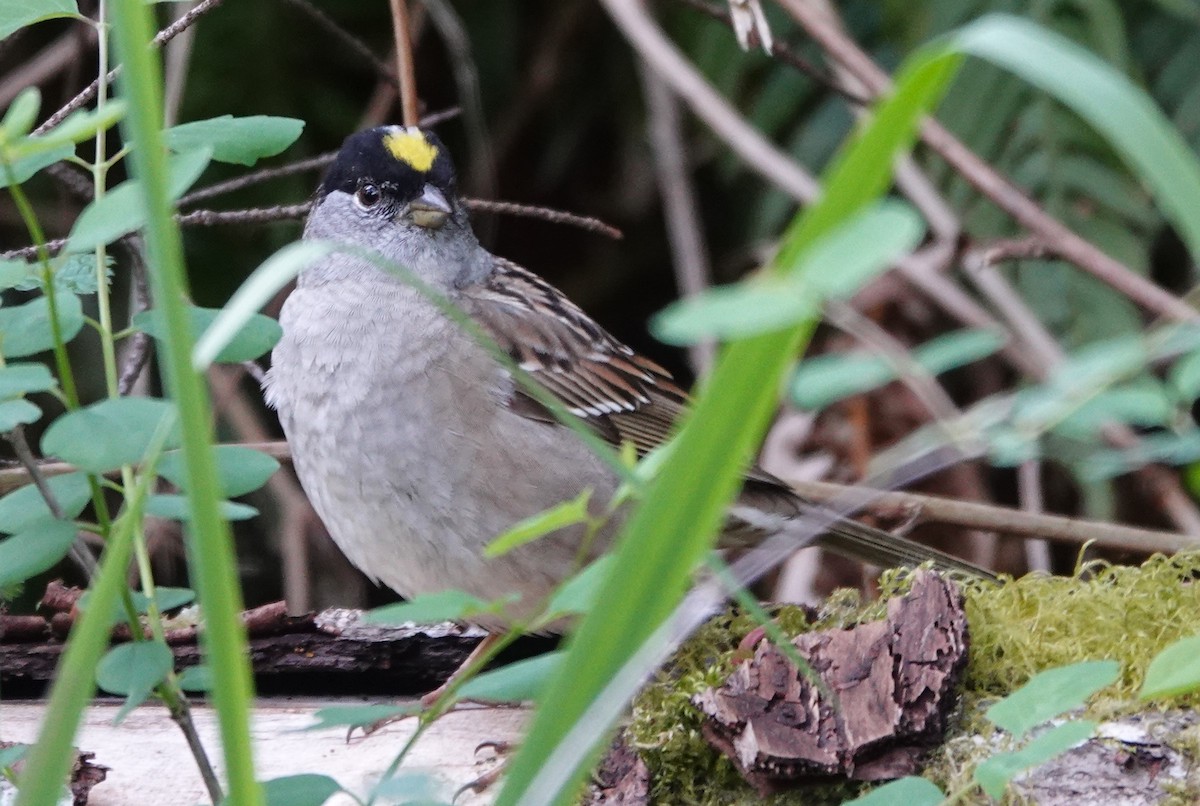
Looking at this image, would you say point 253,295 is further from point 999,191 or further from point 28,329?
point 999,191

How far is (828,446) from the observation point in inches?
120

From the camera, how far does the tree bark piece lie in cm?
129

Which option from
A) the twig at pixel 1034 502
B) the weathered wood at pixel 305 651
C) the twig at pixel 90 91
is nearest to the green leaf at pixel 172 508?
the twig at pixel 90 91

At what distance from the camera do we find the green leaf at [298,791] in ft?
3.29

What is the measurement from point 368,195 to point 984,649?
1235mm

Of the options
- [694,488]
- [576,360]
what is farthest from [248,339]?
[576,360]

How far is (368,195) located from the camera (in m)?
2.24

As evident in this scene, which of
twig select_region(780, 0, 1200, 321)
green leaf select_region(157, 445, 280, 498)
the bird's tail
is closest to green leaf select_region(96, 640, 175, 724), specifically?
green leaf select_region(157, 445, 280, 498)

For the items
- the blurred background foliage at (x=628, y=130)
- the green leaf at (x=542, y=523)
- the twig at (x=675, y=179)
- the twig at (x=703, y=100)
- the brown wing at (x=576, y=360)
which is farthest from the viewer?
the twig at (x=675, y=179)

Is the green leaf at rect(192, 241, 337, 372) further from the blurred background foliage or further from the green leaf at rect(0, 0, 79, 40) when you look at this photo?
the blurred background foliage

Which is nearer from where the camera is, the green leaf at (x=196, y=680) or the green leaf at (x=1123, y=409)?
the green leaf at (x=1123, y=409)

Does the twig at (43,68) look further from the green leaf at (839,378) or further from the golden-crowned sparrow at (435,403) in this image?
the green leaf at (839,378)

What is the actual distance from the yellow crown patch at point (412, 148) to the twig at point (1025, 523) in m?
0.79

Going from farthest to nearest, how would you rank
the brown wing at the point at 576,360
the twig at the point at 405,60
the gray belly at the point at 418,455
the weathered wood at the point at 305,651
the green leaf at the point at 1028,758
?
the brown wing at the point at 576,360
the twig at the point at 405,60
the gray belly at the point at 418,455
the weathered wood at the point at 305,651
the green leaf at the point at 1028,758
